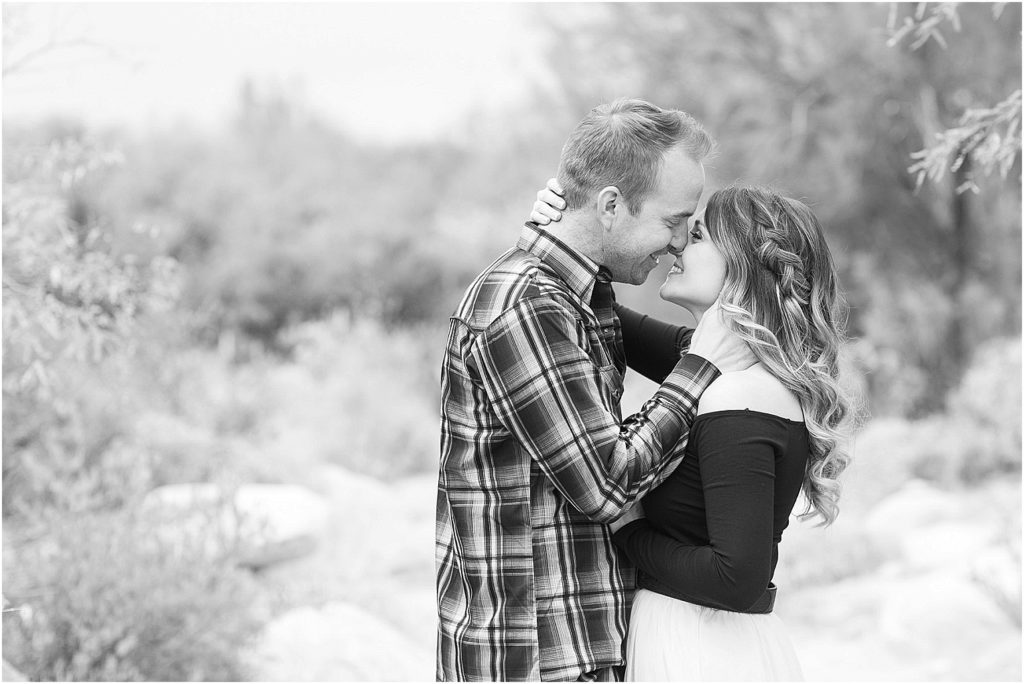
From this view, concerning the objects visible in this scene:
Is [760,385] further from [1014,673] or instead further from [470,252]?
[470,252]

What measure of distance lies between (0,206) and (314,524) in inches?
114

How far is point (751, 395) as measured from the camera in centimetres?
207

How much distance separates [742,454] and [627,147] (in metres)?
0.69

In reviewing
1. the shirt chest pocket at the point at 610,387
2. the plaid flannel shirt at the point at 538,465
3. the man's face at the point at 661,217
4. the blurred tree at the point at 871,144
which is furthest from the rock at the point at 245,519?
the blurred tree at the point at 871,144

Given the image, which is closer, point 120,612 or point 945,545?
point 120,612

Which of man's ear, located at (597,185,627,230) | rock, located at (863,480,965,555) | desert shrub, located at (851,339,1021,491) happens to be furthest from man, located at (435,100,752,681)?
desert shrub, located at (851,339,1021,491)

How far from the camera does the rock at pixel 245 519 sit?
441 cm

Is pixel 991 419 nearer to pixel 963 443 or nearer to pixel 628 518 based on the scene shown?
pixel 963 443

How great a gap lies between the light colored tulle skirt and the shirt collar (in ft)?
2.37

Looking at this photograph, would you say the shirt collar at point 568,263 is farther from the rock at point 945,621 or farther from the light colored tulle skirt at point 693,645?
the rock at point 945,621

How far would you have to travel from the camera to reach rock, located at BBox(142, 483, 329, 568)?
14.5 feet

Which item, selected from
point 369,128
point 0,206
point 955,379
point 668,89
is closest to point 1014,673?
point 0,206

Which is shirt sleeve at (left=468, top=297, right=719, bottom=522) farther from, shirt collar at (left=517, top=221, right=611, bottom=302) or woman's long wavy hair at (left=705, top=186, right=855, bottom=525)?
woman's long wavy hair at (left=705, top=186, right=855, bottom=525)

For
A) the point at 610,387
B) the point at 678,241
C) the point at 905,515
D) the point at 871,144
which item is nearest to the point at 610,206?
the point at 678,241
